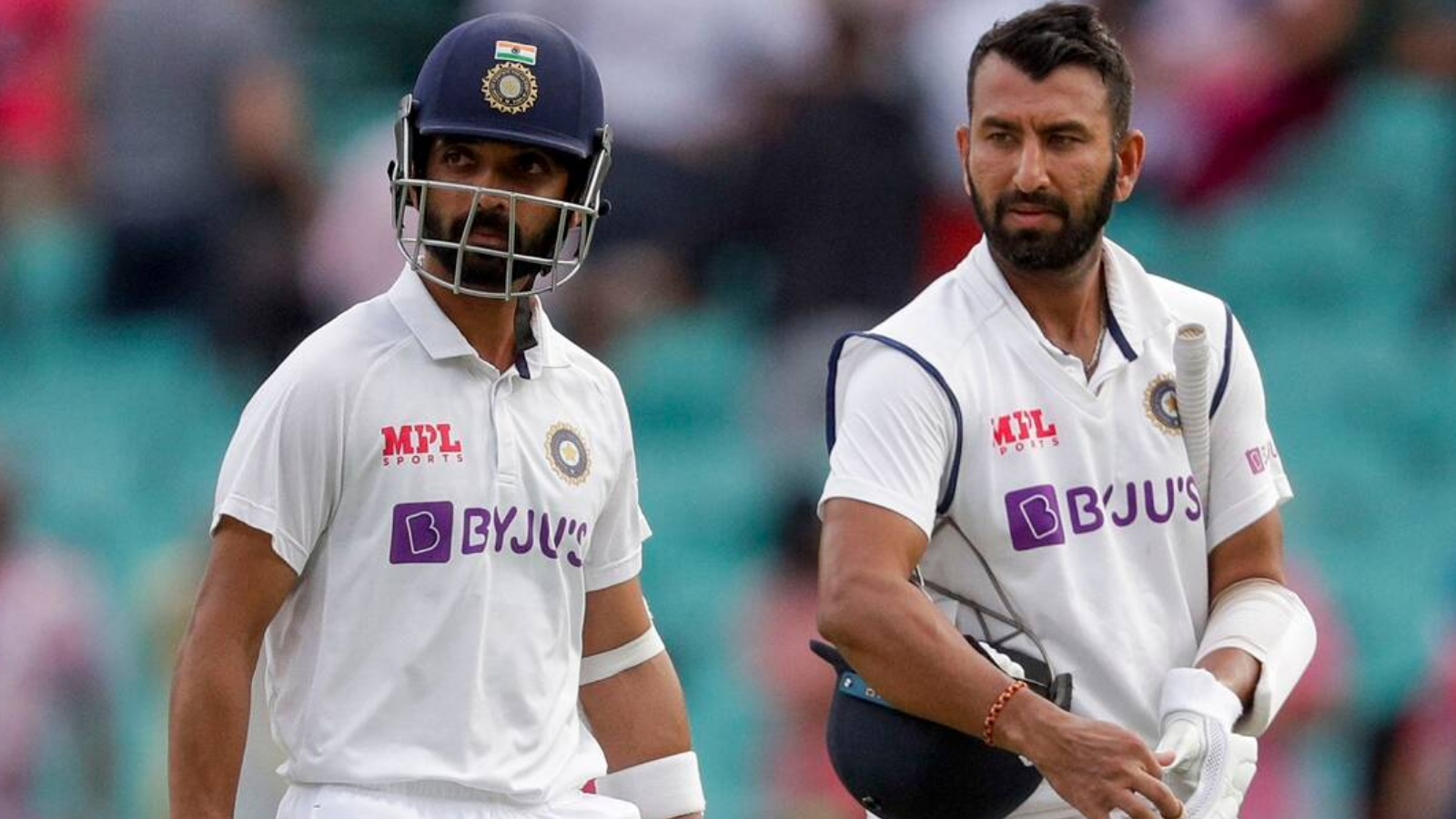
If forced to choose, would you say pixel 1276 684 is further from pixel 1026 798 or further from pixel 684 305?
pixel 684 305

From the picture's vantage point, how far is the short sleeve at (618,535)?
14.4 ft

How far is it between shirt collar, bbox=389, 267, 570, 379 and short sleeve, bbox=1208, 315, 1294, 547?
1204 millimetres

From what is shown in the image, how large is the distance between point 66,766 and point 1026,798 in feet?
15.2

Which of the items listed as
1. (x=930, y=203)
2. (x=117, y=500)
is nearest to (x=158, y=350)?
(x=117, y=500)

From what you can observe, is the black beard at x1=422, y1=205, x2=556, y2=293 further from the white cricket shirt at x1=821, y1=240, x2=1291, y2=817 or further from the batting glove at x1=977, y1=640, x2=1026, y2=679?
the batting glove at x1=977, y1=640, x2=1026, y2=679

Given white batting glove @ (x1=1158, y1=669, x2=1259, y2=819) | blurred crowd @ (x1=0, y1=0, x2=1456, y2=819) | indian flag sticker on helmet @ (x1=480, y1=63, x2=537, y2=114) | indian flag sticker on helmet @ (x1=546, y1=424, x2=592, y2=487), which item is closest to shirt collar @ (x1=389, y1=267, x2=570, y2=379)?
indian flag sticker on helmet @ (x1=546, y1=424, x2=592, y2=487)

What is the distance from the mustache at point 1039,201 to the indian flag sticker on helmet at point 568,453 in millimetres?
856

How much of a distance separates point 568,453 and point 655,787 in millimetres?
642

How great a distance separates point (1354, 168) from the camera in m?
9.40

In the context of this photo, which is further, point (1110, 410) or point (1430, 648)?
point (1430, 648)

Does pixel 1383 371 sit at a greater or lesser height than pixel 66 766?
greater

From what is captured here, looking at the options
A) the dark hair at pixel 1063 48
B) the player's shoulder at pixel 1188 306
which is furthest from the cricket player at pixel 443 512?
the player's shoulder at pixel 1188 306

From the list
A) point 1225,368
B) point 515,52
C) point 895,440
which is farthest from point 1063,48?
point 515,52

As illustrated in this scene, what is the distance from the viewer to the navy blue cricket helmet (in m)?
4.36
